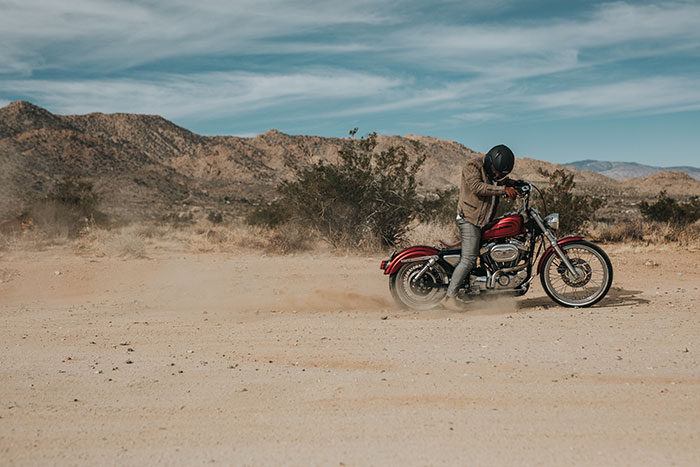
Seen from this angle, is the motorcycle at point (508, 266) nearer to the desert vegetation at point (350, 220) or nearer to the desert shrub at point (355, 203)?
the desert vegetation at point (350, 220)

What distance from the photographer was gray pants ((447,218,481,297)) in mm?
7571

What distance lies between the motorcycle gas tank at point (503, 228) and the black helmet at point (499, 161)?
519 mm

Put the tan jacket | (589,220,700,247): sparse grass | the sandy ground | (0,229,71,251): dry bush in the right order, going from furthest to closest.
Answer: (589,220,700,247): sparse grass → (0,229,71,251): dry bush → the tan jacket → the sandy ground

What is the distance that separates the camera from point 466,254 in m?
Answer: 7.63

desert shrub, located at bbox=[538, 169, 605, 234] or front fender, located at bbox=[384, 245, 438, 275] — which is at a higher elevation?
desert shrub, located at bbox=[538, 169, 605, 234]

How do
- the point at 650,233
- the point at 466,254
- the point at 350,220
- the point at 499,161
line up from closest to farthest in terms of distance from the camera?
the point at 499,161, the point at 466,254, the point at 350,220, the point at 650,233

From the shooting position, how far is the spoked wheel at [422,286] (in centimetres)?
800

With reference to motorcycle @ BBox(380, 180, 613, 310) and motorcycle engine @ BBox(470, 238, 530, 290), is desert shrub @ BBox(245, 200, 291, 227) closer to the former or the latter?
motorcycle @ BBox(380, 180, 613, 310)

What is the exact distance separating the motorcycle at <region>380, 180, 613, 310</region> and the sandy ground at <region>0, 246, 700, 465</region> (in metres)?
0.29

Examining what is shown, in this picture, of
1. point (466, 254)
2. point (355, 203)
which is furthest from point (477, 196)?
point (355, 203)

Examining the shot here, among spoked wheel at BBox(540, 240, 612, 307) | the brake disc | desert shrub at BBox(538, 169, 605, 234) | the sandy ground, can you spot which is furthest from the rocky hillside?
the brake disc

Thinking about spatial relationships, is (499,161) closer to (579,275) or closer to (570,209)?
(579,275)

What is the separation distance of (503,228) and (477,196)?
1.77 feet

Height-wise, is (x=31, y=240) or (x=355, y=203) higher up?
(x=355, y=203)
